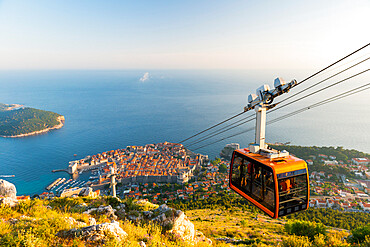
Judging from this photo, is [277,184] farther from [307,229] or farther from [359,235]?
[307,229]

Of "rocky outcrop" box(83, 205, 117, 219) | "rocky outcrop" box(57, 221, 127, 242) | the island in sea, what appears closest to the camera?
"rocky outcrop" box(57, 221, 127, 242)

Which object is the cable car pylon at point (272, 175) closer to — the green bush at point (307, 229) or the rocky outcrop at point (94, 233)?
the rocky outcrop at point (94, 233)

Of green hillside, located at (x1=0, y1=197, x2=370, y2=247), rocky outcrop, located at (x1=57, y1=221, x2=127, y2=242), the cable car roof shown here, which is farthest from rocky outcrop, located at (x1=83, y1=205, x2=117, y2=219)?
the cable car roof

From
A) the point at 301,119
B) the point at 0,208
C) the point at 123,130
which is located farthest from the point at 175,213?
the point at 301,119

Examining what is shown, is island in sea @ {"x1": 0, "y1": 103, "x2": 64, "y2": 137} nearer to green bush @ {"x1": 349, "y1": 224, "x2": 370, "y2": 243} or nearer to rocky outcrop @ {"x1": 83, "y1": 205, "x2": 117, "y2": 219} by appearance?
rocky outcrop @ {"x1": 83, "y1": 205, "x2": 117, "y2": 219}

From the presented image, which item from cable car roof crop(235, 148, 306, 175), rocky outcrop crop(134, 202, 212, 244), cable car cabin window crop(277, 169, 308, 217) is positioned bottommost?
rocky outcrop crop(134, 202, 212, 244)

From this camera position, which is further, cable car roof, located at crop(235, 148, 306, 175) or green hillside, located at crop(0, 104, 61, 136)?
green hillside, located at crop(0, 104, 61, 136)

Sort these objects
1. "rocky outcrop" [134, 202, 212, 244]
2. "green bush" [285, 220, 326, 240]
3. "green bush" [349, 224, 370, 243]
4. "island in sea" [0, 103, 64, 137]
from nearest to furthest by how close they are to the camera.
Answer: "rocky outcrop" [134, 202, 212, 244] → "green bush" [349, 224, 370, 243] → "green bush" [285, 220, 326, 240] → "island in sea" [0, 103, 64, 137]

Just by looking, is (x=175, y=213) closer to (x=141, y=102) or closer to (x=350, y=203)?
(x=350, y=203)
